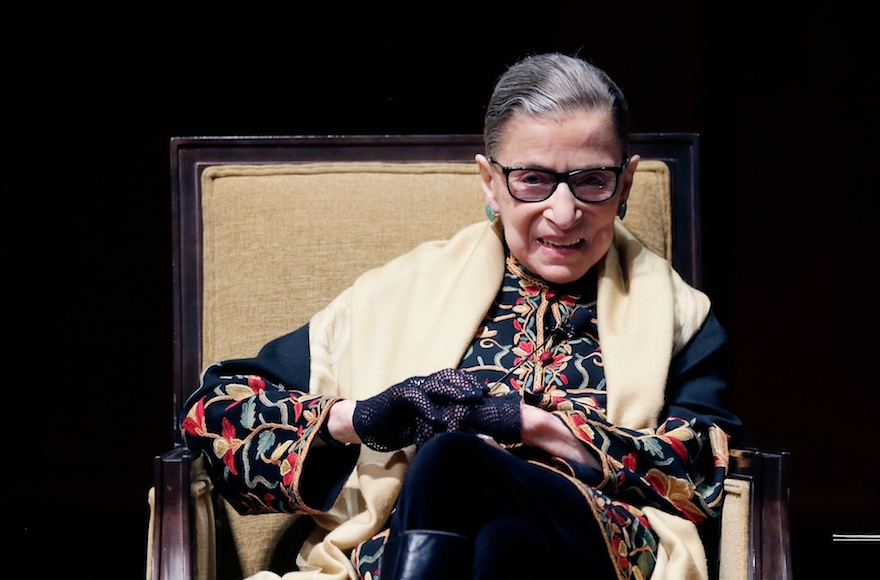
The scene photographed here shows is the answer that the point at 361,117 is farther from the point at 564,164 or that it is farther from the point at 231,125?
the point at 564,164

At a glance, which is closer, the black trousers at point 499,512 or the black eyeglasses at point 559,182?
the black trousers at point 499,512

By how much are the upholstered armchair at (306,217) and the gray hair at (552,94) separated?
355 mm

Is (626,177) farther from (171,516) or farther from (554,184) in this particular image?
(171,516)

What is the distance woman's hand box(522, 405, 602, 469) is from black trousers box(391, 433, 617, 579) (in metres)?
0.13

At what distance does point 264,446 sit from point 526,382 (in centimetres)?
44

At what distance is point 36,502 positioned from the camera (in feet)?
10.3

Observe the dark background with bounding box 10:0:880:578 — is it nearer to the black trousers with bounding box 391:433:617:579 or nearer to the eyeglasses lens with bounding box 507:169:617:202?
the eyeglasses lens with bounding box 507:169:617:202

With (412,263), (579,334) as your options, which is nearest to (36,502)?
(412,263)

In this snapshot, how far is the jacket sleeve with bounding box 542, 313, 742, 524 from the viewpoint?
1744 mm

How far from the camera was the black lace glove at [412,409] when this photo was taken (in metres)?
1.66

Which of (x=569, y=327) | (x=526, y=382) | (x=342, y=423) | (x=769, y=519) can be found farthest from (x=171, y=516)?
(x=769, y=519)

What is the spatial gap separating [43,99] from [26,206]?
29 cm

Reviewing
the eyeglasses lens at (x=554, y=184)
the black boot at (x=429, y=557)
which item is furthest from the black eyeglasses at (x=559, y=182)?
the black boot at (x=429, y=557)

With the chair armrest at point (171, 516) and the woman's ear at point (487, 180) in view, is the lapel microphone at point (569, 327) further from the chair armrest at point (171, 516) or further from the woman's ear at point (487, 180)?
the chair armrest at point (171, 516)
